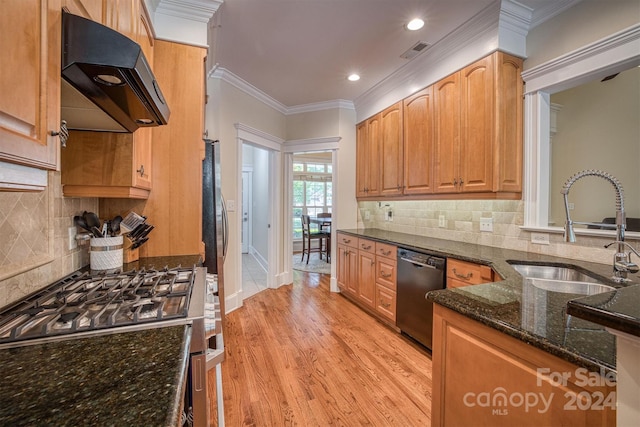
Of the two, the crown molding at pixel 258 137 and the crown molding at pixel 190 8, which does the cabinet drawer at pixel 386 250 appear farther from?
the crown molding at pixel 190 8

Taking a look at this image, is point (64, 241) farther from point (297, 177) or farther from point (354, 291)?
point (297, 177)

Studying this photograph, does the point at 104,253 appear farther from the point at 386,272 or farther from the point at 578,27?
the point at 578,27

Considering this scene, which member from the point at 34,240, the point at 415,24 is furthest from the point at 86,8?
the point at 415,24

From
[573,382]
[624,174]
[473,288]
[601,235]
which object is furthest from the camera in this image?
[624,174]

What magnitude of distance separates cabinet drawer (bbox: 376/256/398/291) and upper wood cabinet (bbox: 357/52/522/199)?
0.75 m

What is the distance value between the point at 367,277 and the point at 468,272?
1.33 metres

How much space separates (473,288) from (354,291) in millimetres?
2336

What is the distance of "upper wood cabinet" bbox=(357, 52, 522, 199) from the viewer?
212 centimetres

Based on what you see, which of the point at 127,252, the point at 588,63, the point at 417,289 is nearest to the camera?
the point at 127,252

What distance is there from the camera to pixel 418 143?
2.80 m

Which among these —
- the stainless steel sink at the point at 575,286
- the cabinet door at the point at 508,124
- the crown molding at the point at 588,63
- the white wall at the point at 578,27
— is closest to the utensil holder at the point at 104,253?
the stainless steel sink at the point at 575,286

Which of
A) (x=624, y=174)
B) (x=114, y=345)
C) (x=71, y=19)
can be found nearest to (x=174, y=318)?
(x=114, y=345)

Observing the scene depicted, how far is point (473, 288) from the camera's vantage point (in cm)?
118

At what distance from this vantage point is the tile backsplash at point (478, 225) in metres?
1.85
